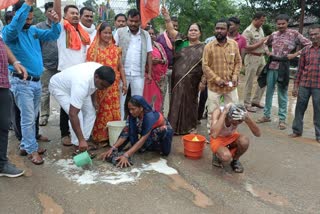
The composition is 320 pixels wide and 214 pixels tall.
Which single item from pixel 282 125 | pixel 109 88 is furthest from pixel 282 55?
pixel 109 88

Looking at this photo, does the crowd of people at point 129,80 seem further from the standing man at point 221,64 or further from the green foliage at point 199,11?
the green foliage at point 199,11

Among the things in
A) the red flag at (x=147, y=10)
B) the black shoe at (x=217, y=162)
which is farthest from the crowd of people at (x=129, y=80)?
the red flag at (x=147, y=10)

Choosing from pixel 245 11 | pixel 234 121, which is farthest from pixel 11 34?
pixel 245 11

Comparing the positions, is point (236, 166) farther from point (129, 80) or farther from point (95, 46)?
point (95, 46)

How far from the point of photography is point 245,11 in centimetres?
1468

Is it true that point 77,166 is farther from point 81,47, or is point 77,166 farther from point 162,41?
point 162,41

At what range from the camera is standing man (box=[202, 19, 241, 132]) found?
4438mm

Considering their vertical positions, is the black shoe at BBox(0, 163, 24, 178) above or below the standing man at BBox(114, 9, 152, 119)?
below

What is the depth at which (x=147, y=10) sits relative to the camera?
4.62 m

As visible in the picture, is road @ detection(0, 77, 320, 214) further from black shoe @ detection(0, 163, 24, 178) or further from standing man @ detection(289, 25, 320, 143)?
standing man @ detection(289, 25, 320, 143)

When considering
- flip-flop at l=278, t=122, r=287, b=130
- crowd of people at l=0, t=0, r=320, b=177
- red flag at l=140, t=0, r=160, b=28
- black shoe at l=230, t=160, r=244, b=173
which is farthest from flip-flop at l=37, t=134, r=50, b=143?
flip-flop at l=278, t=122, r=287, b=130

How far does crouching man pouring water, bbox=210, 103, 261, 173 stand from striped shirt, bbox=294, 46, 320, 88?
5.55 ft

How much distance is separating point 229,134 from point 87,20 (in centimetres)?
236

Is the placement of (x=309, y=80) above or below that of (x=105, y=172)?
above
